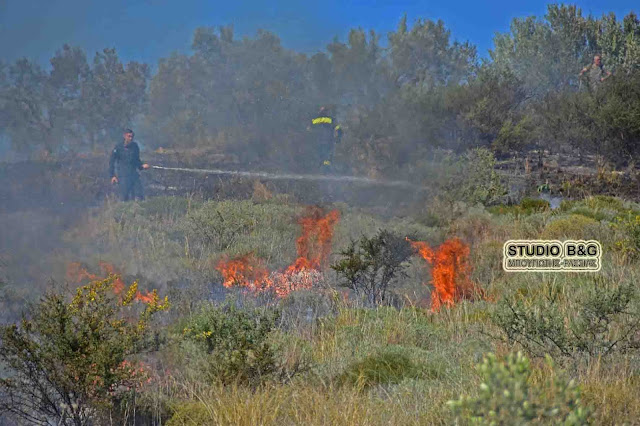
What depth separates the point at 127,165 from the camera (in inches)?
610

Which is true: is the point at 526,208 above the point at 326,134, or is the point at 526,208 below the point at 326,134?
below

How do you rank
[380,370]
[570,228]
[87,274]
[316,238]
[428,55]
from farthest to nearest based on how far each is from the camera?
1. [428,55]
2. [316,238]
3. [570,228]
4. [87,274]
5. [380,370]

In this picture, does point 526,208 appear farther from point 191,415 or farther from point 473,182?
point 191,415

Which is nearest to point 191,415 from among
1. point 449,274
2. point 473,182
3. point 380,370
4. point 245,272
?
point 380,370

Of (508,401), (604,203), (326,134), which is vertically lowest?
(508,401)

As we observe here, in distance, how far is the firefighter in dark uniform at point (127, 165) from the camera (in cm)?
1531

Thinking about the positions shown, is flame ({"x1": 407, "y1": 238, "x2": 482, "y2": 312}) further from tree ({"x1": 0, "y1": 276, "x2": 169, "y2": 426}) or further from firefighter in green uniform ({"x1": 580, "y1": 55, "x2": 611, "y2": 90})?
firefighter in green uniform ({"x1": 580, "y1": 55, "x2": 611, "y2": 90})

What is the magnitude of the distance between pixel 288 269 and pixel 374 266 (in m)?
1.37

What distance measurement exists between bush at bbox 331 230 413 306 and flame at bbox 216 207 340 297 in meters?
0.51

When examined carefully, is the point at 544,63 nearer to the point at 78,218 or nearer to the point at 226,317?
the point at 78,218

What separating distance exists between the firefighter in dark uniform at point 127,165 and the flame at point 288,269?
5.69 meters

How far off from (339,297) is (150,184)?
12891 millimetres

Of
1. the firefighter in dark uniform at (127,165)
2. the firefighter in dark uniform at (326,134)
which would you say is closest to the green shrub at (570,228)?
the firefighter in dark uniform at (127,165)

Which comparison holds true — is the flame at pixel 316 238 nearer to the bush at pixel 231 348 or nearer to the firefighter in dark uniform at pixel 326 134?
the bush at pixel 231 348
